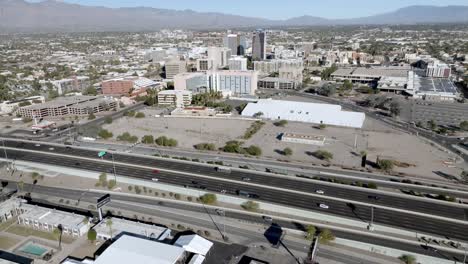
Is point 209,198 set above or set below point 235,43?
below

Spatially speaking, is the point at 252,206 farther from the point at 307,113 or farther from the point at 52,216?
the point at 307,113

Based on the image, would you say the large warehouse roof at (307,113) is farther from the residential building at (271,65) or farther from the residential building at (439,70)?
the residential building at (439,70)

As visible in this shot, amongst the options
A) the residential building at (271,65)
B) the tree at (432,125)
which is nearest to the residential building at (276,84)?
the residential building at (271,65)

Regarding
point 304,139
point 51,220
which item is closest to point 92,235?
point 51,220

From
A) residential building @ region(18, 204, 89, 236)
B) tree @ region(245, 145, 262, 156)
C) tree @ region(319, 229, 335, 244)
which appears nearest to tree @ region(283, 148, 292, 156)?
tree @ region(245, 145, 262, 156)

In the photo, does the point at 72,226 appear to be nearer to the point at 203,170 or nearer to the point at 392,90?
the point at 203,170

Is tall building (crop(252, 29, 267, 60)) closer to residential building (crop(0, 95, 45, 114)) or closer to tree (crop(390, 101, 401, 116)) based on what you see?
tree (crop(390, 101, 401, 116))

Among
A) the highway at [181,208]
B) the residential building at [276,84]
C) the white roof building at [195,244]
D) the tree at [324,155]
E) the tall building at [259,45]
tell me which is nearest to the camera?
the white roof building at [195,244]
